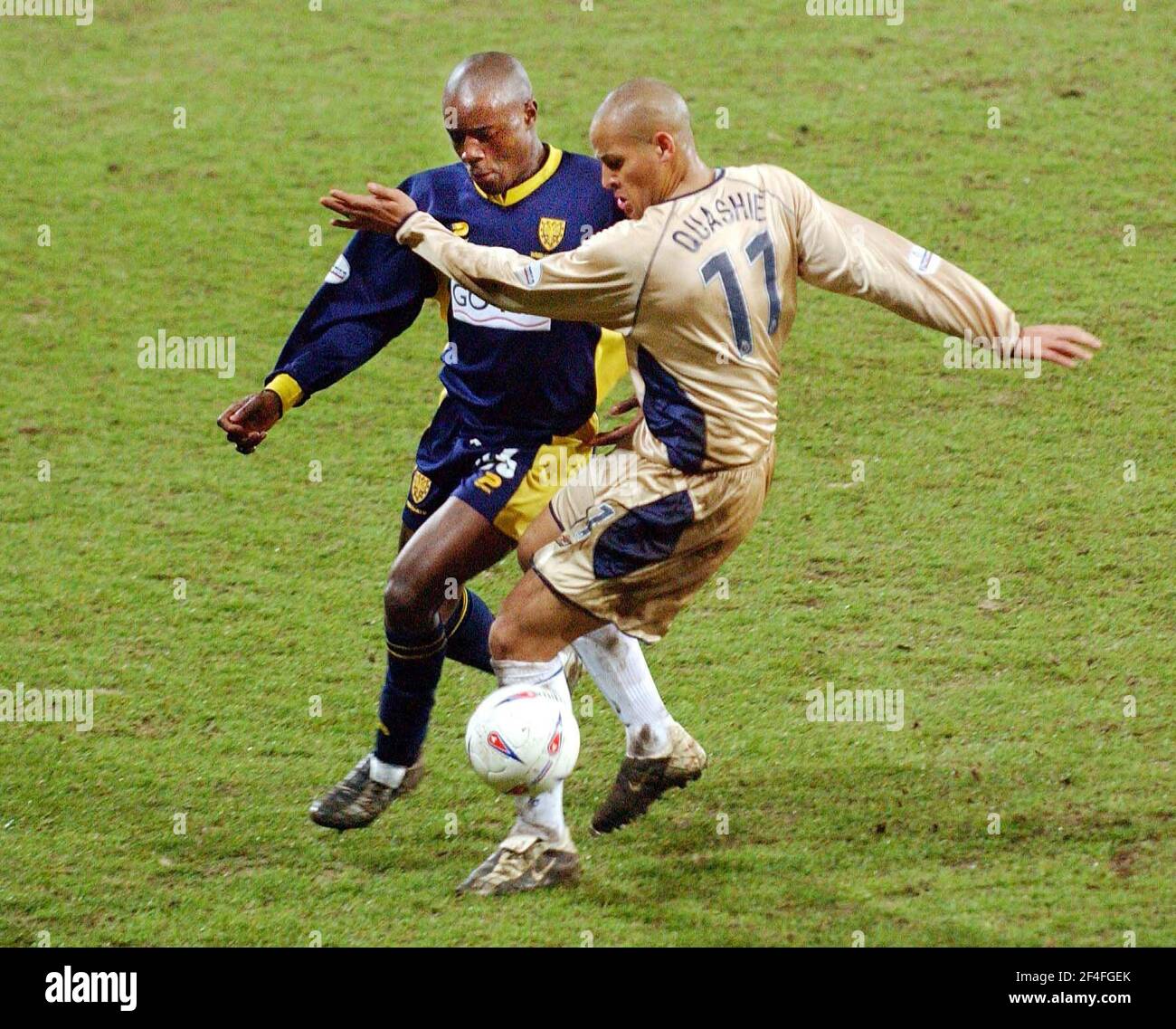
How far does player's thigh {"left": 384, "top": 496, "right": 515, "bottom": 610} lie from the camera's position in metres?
4.86

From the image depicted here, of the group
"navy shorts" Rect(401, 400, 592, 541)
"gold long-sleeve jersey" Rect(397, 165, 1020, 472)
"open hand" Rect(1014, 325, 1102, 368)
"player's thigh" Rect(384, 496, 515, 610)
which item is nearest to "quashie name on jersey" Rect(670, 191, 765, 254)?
"gold long-sleeve jersey" Rect(397, 165, 1020, 472)

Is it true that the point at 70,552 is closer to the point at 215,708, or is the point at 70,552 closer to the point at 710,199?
the point at 215,708

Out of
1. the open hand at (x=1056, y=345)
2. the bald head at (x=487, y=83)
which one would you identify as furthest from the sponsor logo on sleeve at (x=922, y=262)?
the bald head at (x=487, y=83)

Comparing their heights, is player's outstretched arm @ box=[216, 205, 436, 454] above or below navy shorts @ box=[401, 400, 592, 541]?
above

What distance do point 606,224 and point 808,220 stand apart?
729mm

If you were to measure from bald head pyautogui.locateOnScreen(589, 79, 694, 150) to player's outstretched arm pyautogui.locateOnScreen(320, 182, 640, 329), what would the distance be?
10.5 inches

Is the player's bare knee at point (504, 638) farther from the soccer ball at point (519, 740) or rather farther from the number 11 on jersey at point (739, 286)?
the number 11 on jersey at point (739, 286)

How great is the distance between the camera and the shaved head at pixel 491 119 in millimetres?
4730

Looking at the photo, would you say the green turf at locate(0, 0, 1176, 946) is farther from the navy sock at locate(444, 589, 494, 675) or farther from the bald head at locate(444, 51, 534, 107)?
the bald head at locate(444, 51, 534, 107)

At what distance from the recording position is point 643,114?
4.34 metres

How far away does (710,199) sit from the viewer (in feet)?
14.3

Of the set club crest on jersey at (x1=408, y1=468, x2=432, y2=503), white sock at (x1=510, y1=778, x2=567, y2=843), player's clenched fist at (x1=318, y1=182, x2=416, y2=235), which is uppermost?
player's clenched fist at (x1=318, y1=182, x2=416, y2=235)

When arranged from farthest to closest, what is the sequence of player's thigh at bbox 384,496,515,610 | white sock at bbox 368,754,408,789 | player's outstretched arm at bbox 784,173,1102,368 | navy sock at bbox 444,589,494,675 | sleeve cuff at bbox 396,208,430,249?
1. navy sock at bbox 444,589,494,675
2. white sock at bbox 368,754,408,789
3. player's thigh at bbox 384,496,515,610
4. sleeve cuff at bbox 396,208,430,249
5. player's outstretched arm at bbox 784,173,1102,368

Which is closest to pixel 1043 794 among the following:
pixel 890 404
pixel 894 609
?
pixel 894 609
